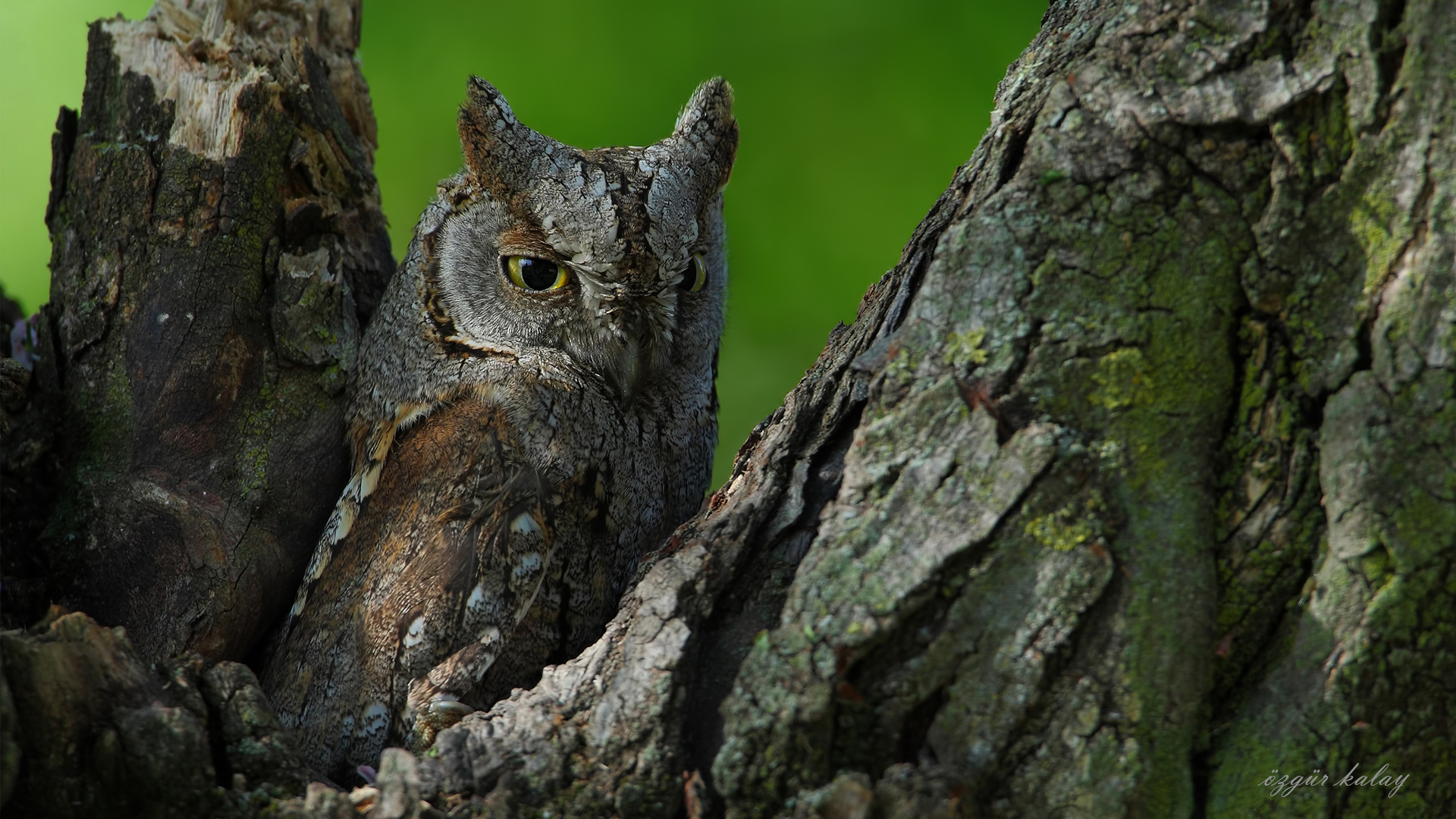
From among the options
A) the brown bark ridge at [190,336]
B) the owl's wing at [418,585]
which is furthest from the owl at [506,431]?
the brown bark ridge at [190,336]

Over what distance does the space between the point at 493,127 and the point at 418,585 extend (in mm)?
1001

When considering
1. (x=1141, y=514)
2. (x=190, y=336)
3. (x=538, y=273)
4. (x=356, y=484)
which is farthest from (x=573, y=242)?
(x=1141, y=514)

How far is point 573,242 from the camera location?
2.18 m

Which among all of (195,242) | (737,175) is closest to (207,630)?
(195,242)

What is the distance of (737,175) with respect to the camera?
321 centimetres

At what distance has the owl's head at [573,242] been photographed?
85.9 inches

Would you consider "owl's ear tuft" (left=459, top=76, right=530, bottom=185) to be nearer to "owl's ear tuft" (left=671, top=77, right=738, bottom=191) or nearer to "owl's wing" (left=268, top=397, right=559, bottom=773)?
"owl's ear tuft" (left=671, top=77, right=738, bottom=191)

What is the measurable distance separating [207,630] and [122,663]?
699 mm

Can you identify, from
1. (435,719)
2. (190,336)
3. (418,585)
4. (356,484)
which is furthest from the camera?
(356,484)

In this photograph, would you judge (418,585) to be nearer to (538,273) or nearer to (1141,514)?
(538,273)

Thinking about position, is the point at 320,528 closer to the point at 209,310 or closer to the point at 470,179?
the point at 209,310

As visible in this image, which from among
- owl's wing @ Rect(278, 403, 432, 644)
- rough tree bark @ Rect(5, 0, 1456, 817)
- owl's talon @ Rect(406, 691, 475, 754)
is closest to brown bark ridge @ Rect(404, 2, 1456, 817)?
rough tree bark @ Rect(5, 0, 1456, 817)

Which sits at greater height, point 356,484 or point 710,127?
point 710,127

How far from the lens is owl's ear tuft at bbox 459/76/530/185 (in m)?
2.21
